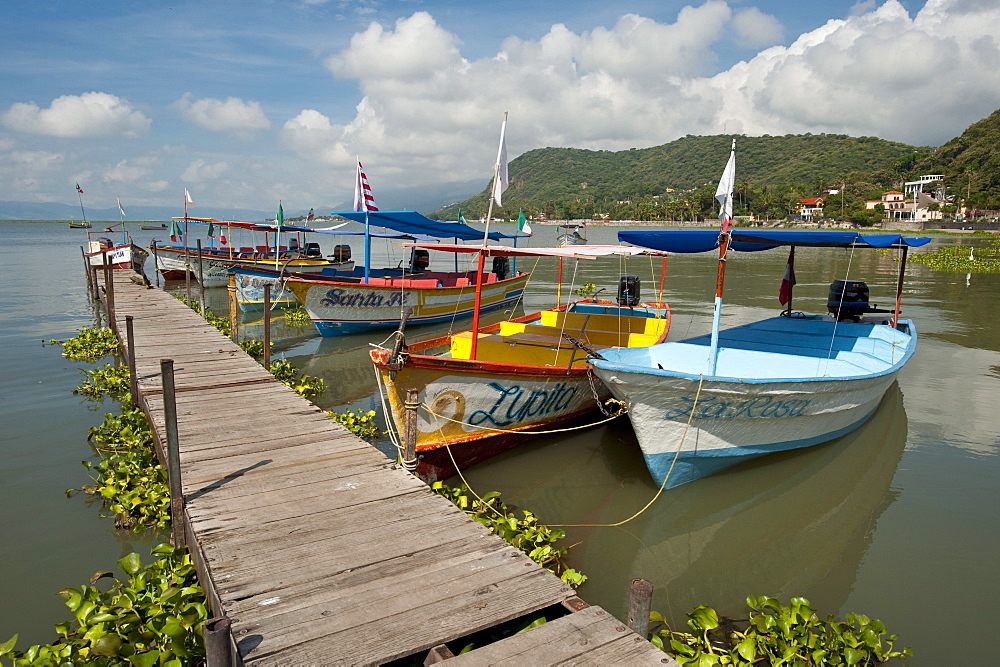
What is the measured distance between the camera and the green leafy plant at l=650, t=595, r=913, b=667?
156 inches

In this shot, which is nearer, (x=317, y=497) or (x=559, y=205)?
(x=317, y=497)

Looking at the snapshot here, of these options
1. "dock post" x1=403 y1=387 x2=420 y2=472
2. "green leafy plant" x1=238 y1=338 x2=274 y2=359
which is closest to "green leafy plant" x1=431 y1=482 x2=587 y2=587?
"dock post" x1=403 y1=387 x2=420 y2=472

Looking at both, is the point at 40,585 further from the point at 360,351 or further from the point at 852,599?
the point at 360,351

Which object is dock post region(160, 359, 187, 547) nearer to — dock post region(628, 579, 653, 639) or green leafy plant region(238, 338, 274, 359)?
dock post region(628, 579, 653, 639)

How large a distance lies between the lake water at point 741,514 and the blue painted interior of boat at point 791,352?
1.16 metres

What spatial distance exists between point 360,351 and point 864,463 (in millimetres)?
11289

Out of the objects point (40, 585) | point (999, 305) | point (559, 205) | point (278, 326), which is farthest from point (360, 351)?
point (559, 205)

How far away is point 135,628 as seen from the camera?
12.2ft

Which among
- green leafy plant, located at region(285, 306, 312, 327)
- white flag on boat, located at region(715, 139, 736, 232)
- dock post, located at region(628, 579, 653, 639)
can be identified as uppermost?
white flag on boat, located at region(715, 139, 736, 232)

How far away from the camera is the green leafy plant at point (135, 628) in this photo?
346 centimetres

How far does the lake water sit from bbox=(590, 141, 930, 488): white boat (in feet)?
1.90

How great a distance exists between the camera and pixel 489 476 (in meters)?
7.79

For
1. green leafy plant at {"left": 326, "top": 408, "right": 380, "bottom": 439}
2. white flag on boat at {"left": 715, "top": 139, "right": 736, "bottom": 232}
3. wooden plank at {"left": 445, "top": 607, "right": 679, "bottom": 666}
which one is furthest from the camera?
green leafy plant at {"left": 326, "top": 408, "right": 380, "bottom": 439}

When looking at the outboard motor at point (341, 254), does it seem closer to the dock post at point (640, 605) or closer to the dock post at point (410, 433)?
the dock post at point (410, 433)
